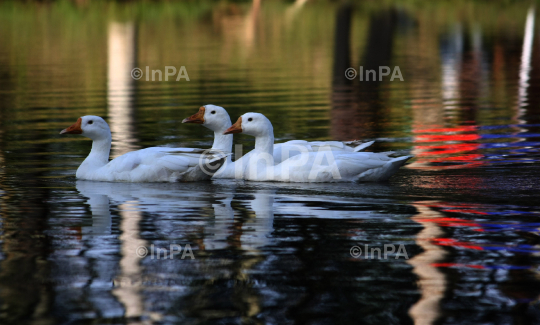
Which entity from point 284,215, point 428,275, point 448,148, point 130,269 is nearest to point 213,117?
point 284,215

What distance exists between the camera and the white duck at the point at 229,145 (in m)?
10.8

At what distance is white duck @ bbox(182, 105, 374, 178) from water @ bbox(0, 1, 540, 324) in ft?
1.20

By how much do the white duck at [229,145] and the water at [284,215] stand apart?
0.37 meters

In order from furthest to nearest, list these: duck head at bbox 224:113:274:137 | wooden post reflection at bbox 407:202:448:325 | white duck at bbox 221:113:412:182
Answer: duck head at bbox 224:113:274:137
white duck at bbox 221:113:412:182
wooden post reflection at bbox 407:202:448:325

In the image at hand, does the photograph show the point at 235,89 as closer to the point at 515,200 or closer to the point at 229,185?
the point at 229,185

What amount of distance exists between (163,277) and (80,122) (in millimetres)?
5038

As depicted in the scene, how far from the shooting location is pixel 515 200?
8898 mm

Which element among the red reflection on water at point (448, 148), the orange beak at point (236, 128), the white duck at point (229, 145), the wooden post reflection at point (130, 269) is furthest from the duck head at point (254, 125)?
the wooden post reflection at point (130, 269)

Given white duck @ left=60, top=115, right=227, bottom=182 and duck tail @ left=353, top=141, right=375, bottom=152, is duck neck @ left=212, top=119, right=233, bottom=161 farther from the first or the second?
duck tail @ left=353, top=141, right=375, bottom=152

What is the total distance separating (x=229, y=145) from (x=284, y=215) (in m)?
3.40

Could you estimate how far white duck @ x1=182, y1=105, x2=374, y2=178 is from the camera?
1084cm

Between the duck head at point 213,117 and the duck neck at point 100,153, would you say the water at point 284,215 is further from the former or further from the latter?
the duck head at point 213,117

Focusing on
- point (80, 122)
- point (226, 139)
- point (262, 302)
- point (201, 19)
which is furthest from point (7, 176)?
point (201, 19)

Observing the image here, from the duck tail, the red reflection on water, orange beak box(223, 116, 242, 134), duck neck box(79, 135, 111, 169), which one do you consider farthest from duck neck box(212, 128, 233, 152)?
the red reflection on water
